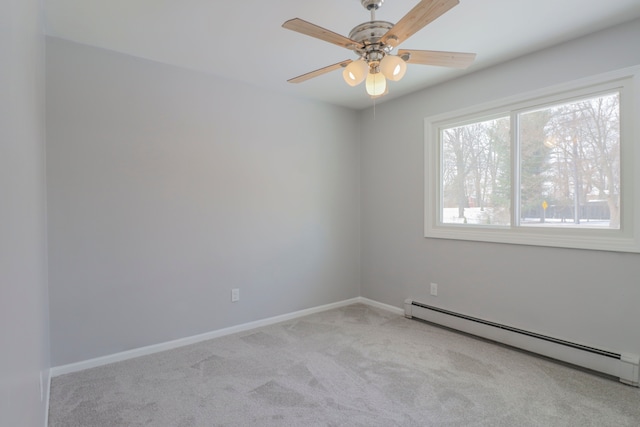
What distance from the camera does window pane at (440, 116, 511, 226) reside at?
315 cm

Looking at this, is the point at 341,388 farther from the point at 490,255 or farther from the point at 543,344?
the point at 490,255

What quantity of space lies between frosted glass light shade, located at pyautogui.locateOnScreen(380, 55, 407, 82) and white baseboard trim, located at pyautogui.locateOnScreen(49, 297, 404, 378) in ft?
9.18

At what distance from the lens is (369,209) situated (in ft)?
14.3

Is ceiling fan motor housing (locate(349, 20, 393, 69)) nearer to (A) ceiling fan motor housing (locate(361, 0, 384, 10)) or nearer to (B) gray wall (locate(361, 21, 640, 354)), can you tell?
(A) ceiling fan motor housing (locate(361, 0, 384, 10))

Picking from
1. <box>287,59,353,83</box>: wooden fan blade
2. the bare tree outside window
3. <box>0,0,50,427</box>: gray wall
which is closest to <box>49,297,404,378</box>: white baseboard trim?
the bare tree outside window

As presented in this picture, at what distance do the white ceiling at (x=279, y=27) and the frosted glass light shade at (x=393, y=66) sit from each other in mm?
623

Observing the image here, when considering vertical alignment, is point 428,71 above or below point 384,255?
above

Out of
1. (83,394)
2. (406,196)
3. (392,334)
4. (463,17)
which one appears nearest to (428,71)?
(463,17)

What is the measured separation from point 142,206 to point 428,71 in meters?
2.93

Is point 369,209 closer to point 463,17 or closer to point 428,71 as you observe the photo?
point 428,71

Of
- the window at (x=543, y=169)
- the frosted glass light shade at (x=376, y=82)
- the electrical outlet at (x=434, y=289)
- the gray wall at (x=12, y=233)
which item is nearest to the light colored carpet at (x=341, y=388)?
the electrical outlet at (x=434, y=289)

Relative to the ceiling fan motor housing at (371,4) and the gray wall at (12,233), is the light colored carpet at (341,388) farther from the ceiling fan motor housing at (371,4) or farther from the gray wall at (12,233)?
the ceiling fan motor housing at (371,4)

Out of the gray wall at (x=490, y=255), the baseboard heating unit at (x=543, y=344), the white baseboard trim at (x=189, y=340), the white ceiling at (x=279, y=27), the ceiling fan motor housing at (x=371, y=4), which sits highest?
the white ceiling at (x=279, y=27)

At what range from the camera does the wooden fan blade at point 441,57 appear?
6.14ft
